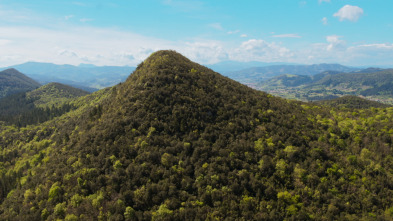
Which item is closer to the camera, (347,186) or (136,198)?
(136,198)

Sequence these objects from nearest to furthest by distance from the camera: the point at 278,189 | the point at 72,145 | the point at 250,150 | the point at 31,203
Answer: the point at 278,189 → the point at 31,203 → the point at 250,150 → the point at 72,145

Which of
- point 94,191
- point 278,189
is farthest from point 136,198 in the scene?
point 278,189

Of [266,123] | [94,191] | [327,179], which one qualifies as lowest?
[94,191]

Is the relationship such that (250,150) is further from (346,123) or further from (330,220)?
(346,123)

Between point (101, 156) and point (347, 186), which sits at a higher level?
point (101, 156)

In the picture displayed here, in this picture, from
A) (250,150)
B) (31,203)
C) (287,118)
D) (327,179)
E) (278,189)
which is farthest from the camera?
(287,118)

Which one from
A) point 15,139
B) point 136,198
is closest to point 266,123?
point 136,198

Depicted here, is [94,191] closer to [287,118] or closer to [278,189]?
[278,189]
